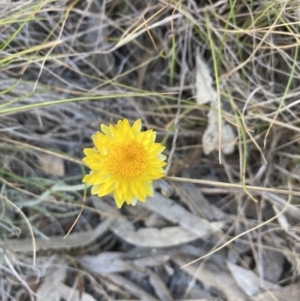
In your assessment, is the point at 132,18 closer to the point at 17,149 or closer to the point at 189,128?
the point at 189,128

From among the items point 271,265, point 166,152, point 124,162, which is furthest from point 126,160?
point 271,265

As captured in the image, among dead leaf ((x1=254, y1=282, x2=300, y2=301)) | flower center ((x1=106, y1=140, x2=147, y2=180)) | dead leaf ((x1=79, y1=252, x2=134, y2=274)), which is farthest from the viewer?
dead leaf ((x1=79, y1=252, x2=134, y2=274))

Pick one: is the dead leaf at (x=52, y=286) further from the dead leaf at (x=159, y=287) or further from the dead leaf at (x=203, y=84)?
the dead leaf at (x=203, y=84)

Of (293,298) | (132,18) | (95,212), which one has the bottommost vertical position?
(293,298)

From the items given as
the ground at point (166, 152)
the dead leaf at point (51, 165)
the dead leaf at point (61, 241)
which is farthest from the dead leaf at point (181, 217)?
the dead leaf at point (51, 165)

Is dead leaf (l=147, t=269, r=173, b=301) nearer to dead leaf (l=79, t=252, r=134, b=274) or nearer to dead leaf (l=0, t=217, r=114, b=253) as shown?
dead leaf (l=79, t=252, r=134, b=274)

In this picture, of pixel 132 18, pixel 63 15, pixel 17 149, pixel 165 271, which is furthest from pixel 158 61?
pixel 165 271

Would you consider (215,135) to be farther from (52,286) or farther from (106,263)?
(52,286)

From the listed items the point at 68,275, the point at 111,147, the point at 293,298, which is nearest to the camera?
the point at 111,147

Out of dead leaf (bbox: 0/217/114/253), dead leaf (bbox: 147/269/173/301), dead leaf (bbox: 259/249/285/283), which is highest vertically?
dead leaf (bbox: 0/217/114/253)

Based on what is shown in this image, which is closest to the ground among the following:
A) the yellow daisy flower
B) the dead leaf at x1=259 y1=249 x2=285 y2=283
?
the dead leaf at x1=259 y1=249 x2=285 y2=283
